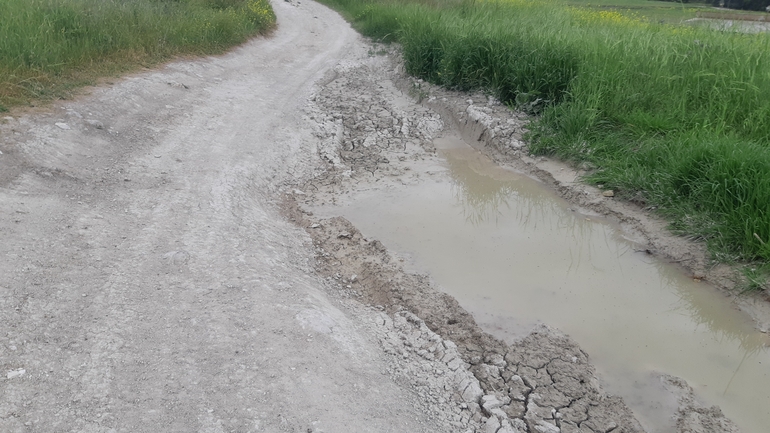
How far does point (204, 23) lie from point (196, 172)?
23.1 feet

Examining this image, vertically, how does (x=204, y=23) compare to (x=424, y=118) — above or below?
above

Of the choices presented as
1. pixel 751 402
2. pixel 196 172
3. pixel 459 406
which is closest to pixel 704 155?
pixel 751 402

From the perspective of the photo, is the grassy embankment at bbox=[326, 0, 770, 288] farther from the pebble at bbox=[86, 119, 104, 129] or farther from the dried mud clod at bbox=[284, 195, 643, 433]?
the pebble at bbox=[86, 119, 104, 129]

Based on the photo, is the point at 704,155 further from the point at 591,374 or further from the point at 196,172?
the point at 196,172

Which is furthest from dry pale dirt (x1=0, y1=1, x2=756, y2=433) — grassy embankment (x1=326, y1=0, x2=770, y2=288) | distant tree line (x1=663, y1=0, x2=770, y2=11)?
distant tree line (x1=663, y1=0, x2=770, y2=11)

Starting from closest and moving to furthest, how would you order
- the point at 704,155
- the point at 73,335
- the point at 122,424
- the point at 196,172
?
the point at 122,424 → the point at 73,335 → the point at 704,155 → the point at 196,172

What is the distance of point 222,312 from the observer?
3199mm

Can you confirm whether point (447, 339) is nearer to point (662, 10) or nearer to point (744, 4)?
point (744, 4)

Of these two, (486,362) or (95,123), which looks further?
(95,123)

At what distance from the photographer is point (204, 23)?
10984 mm

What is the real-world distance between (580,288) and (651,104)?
3450 mm

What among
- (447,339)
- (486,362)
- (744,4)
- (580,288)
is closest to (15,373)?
(447,339)

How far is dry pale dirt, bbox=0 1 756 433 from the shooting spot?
254 centimetres

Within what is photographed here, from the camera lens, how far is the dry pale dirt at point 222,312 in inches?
100
